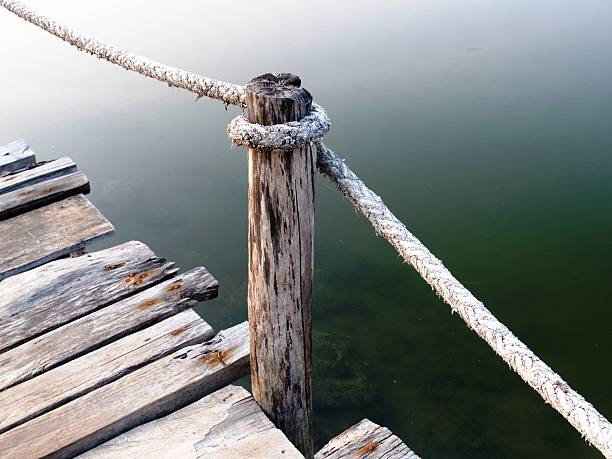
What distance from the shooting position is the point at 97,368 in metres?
1.56

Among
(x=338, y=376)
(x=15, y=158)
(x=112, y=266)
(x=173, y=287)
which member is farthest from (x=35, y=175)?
(x=338, y=376)

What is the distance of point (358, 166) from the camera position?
5.72 metres

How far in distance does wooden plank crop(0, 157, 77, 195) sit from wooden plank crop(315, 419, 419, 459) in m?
1.55

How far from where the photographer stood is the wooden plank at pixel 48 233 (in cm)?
207

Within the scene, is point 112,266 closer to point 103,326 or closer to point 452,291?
point 103,326

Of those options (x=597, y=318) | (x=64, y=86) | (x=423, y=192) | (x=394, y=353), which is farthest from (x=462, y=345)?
(x=64, y=86)

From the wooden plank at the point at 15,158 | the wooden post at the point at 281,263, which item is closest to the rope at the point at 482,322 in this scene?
the wooden post at the point at 281,263

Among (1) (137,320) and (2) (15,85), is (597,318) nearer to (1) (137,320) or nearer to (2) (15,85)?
(1) (137,320)

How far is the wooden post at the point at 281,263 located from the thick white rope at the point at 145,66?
0.22m

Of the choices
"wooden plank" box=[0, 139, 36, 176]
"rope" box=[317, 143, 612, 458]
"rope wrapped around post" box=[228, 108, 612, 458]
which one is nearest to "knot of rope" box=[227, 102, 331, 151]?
"rope wrapped around post" box=[228, 108, 612, 458]

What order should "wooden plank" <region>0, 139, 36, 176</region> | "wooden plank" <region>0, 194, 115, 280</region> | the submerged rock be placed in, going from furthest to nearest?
the submerged rock
"wooden plank" <region>0, 139, 36, 176</region>
"wooden plank" <region>0, 194, 115, 280</region>

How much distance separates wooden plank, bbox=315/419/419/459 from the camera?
1.71m

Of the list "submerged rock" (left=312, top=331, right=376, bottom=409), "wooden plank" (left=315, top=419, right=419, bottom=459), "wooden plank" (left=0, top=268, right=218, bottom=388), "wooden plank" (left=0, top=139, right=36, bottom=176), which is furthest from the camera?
"submerged rock" (left=312, top=331, right=376, bottom=409)

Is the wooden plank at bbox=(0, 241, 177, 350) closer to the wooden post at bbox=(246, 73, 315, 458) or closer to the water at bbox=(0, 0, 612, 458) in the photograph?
the wooden post at bbox=(246, 73, 315, 458)
